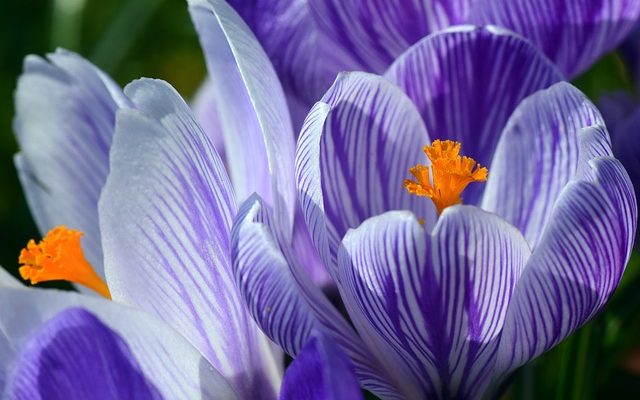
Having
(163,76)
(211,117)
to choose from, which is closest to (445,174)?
(211,117)

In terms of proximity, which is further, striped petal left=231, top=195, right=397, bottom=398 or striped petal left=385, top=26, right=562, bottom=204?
striped petal left=385, top=26, right=562, bottom=204

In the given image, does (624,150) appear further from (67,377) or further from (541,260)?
(67,377)

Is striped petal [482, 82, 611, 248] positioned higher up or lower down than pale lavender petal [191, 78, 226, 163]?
higher up

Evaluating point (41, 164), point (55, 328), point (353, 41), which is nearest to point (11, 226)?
point (41, 164)

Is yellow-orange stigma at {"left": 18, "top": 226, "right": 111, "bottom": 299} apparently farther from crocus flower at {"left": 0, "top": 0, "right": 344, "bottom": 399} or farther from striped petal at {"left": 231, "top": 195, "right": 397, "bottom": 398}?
striped petal at {"left": 231, "top": 195, "right": 397, "bottom": 398}

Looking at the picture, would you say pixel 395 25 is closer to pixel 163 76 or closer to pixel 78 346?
pixel 78 346

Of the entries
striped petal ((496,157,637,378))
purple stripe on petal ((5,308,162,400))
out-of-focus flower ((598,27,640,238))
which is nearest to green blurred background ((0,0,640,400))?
out-of-focus flower ((598,27,640,238))
